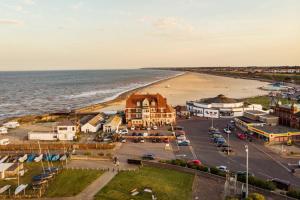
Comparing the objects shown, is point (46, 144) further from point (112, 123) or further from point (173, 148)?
point (173, 148)

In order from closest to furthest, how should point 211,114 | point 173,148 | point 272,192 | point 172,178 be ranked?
point 272,192, point 172,178, point 173,148, point 211,114

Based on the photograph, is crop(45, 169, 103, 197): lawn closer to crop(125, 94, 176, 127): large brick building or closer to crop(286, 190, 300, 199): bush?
crop(286, 190, 300, 199): bush

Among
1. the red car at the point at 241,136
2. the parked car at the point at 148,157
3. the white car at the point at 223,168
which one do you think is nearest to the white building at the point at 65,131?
the parked car at the point at 148,157

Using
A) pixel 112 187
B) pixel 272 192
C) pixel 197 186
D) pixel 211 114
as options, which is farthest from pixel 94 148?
pixel 211 114

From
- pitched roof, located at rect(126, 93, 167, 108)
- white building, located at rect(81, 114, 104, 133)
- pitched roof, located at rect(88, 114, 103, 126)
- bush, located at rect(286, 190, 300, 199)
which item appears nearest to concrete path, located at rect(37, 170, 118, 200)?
bush, located at rect(286, 190, 300, 199)

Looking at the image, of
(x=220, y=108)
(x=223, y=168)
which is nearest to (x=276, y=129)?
(x=220, y=108)

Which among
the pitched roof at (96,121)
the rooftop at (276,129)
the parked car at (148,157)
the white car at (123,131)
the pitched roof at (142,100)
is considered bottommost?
the parked car at (148,157)

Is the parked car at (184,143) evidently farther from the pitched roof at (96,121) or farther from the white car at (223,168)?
the pitched roof at (96,121)

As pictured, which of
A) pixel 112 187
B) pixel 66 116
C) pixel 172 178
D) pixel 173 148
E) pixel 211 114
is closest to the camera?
pixel 112 187
